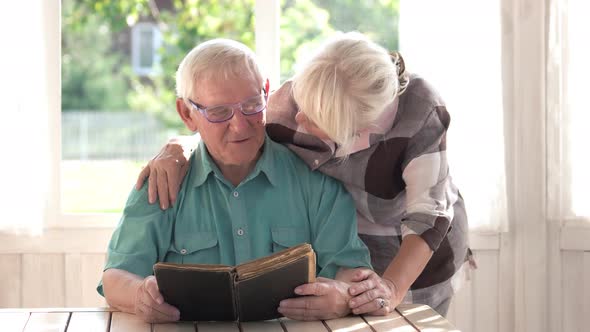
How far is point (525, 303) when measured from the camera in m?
3.62

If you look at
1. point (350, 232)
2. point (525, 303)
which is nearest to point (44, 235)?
point (350, 232)

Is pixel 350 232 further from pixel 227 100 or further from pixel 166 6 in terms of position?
pixel 166 6

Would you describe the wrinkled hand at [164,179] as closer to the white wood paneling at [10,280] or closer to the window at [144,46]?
the white wood paneling at [10,280]

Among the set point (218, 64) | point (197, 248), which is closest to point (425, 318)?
point (197, 248)

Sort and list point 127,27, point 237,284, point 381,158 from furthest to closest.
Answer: point 127,27, point 381,158, point 237,284

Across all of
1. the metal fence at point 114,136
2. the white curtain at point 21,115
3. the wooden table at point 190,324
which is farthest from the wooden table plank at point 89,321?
the metal fence at point 114,136

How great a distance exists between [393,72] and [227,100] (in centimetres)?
43

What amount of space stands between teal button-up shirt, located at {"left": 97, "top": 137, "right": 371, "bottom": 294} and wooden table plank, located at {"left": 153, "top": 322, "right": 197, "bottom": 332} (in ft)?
0.79

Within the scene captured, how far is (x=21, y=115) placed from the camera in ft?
11.3

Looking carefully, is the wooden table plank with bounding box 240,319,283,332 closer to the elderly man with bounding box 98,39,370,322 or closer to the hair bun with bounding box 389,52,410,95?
the elderly man with bounding box 98,39,370,322

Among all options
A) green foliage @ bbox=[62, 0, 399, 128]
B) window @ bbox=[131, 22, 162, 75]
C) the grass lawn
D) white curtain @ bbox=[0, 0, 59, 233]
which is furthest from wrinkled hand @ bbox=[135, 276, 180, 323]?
window @ bbox=[131, 22, 162, 75]

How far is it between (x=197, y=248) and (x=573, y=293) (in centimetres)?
181

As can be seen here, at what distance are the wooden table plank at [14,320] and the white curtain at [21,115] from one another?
1205 millimetres

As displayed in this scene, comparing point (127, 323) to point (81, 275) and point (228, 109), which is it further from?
point (81, 275)
